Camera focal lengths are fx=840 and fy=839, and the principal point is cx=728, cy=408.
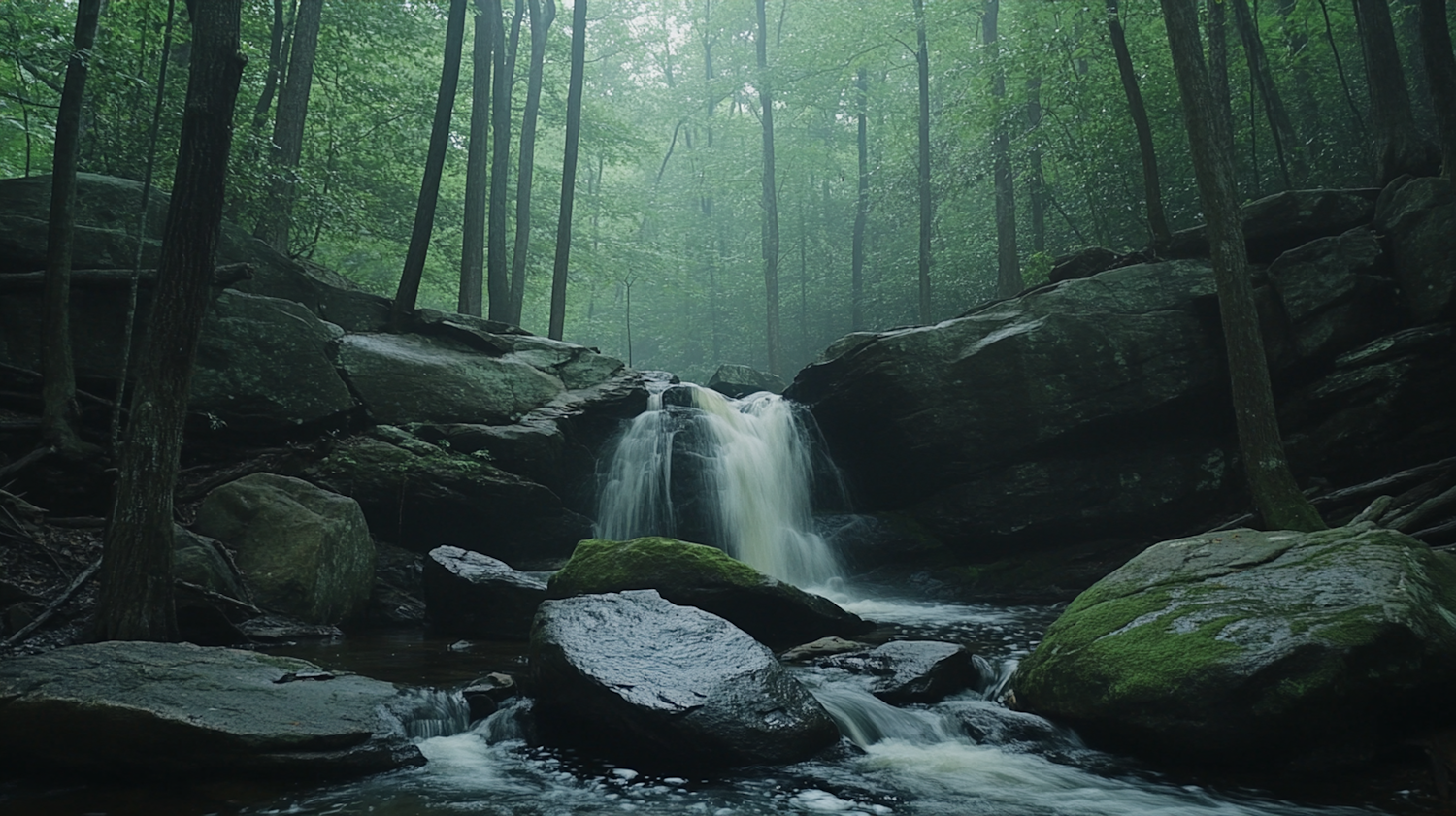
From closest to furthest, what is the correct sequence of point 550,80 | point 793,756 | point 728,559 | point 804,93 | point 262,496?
point 793,756, point 728,559, point 262,496, point 550,80, point 804,93

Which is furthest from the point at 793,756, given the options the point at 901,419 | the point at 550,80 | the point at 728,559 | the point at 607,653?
the point at 550,80

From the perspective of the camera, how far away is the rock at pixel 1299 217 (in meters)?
12.1

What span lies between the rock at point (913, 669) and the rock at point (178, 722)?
3442mm

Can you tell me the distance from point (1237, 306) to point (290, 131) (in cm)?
1479

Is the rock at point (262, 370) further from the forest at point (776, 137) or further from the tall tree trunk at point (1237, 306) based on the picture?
the tall tree trunk at point (1237, 306)

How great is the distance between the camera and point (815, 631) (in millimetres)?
8688

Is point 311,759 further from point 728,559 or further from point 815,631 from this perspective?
point 815,631

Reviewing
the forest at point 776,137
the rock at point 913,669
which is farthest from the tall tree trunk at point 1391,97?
the rock at point 913,669

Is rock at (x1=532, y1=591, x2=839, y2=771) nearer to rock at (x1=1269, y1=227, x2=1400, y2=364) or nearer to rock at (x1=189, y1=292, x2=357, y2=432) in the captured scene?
rock at (x1=189, y1=292, x2=357, y2=432)

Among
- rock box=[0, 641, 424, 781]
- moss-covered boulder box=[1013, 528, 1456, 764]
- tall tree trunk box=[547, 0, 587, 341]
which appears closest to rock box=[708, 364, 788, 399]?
tall tree trunk box=[547, 0, 587, 341]

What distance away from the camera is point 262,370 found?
35.0 ft

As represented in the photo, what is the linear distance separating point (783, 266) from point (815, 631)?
29.4 m

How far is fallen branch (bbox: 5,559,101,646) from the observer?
21.2 feet

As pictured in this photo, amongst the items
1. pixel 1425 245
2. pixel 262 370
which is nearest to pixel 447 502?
pixel 262 370
